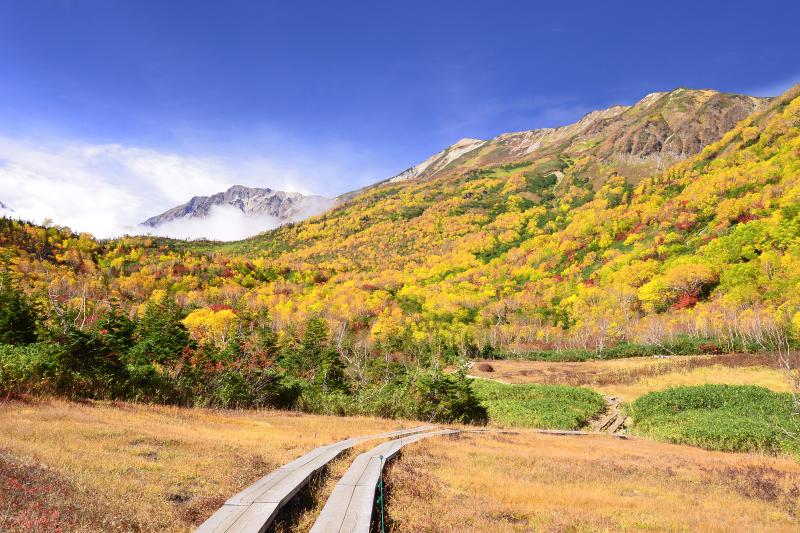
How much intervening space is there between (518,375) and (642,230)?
432 feet

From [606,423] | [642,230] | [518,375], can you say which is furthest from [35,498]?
[642,230]

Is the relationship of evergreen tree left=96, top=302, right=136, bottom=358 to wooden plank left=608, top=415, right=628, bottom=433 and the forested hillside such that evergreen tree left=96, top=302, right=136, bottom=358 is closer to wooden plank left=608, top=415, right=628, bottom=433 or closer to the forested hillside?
the forested hillside

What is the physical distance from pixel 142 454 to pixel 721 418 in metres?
35.5

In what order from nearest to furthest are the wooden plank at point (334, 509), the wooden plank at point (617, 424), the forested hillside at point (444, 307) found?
the wooden plank at point (334, 509), the forested hillside at point (444, 307), the wooden plank at point (617, 424)

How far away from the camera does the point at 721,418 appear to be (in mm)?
30812

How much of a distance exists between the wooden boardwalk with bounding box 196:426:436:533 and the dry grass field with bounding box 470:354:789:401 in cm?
4437

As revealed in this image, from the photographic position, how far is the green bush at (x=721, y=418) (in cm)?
2558

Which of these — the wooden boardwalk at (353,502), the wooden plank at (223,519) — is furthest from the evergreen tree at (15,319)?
the wooden plank at (223,519)

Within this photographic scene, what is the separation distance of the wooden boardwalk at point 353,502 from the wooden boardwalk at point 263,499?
2.77 ft

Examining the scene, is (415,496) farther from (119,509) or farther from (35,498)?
(35,498)

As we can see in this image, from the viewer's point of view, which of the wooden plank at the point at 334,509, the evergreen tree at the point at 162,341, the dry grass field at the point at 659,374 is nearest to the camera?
the wooden plank at the point at 334,509

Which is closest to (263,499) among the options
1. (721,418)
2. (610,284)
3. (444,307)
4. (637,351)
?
(721,418)

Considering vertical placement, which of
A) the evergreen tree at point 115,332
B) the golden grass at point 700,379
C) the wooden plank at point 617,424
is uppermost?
the evergreen tree at point 115,332

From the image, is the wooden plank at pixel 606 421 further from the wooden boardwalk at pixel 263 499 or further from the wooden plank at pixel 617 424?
the wooden boardwalk at pixel 263 499
